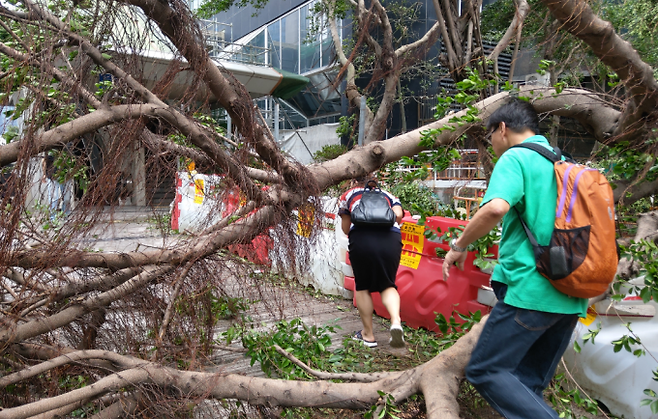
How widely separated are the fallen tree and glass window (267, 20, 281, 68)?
46.2ft

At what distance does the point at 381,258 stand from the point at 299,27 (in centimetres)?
1462

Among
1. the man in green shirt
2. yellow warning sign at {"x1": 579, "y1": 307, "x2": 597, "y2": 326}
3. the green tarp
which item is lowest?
yellow warning sign at {"x1": 579, "y1": 307, "x2": 597, "y2": 326}

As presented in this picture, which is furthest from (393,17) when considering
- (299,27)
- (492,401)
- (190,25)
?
(492,401)

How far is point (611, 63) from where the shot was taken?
3.06m

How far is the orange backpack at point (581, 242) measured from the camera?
1.81m

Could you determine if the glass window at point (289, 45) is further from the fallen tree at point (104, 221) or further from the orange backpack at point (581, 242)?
the orange backpack at point (581, 242)

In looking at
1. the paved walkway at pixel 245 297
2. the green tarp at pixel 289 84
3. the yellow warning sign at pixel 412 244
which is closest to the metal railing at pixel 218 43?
the paved walkway at pixel 245 297

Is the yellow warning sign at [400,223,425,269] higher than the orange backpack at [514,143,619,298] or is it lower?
lower

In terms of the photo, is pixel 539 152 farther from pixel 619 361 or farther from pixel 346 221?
pixel 346 221

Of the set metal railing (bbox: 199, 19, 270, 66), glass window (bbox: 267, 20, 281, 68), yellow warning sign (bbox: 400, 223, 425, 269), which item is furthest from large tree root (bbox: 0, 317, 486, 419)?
glass window (bbox: 267, 20, 281, 68)

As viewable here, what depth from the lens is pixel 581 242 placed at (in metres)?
1.81

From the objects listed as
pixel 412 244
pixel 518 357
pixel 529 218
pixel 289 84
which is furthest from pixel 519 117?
pixel 289 84

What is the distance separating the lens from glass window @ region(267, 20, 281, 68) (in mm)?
16609

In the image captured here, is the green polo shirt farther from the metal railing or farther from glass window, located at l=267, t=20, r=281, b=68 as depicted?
glass window, located at l=267, t=20, r=281, b=68
